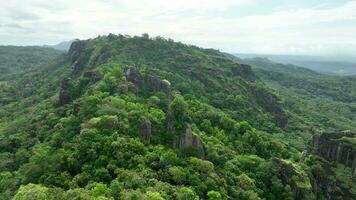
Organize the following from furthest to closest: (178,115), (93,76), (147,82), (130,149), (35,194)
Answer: (93,76), (147,82), (178,115), (130,149), (35,194)

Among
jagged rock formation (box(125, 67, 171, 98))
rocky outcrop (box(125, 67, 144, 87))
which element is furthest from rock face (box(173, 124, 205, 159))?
rocky outcrop (box(125, 67, 144, 87))

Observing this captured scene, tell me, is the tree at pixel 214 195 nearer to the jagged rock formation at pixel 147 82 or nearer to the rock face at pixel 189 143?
the rock face at pixel 189 143

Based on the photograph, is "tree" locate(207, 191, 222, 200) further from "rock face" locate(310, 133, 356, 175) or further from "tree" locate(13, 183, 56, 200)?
"rock face" locate(310, 133, 356, 175)

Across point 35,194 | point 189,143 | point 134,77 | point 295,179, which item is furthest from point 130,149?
point 134,77

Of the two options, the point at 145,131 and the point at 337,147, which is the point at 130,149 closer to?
the point at 145,131

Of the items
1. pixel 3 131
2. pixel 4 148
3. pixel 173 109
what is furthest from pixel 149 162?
pixel 3 131

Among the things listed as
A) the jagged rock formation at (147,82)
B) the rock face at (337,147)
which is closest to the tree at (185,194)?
the rock face at (337,147)

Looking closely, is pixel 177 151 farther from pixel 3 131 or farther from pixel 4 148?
pixel 3 131
